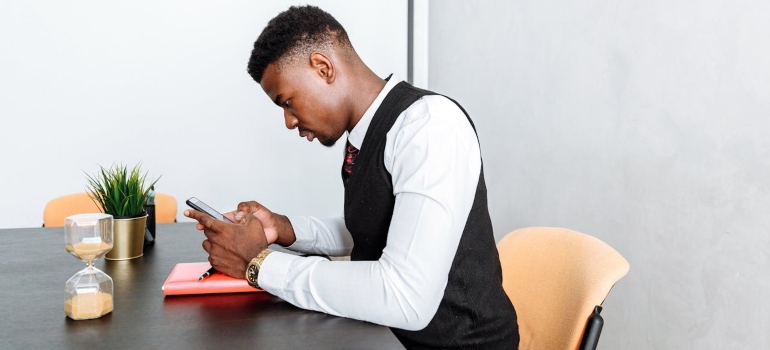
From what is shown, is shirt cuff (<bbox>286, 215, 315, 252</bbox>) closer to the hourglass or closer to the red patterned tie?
the red patterned tie

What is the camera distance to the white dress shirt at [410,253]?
44.2 inches

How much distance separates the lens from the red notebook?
1.20 meters

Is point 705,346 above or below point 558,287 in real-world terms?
below

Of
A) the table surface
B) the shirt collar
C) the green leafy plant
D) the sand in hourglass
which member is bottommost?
the table surface

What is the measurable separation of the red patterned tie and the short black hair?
228 mm

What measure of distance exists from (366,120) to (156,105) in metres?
2.36

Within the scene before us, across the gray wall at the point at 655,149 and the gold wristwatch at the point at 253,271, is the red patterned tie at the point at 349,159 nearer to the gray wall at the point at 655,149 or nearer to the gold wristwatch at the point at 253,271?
the gold wristwatch at the point at 253,271

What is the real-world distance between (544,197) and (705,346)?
0.93m

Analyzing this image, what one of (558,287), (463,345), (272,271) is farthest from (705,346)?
(272,271)

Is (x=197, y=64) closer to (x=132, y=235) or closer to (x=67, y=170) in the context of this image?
(x=67, y=170)

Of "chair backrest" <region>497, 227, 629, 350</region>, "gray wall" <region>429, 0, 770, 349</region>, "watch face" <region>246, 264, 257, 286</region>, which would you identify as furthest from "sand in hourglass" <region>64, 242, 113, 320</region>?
"gray wall" <region>429, 0, 770, 349</region>

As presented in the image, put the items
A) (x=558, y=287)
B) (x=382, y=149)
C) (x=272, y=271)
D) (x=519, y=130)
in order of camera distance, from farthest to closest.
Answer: (x=519, y=130), (x=558, y=287), (x=382, y=149), (x=272, y=271)

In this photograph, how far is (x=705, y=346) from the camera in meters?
1.78

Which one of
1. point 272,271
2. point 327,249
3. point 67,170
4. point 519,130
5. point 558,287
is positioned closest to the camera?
point 272,271
